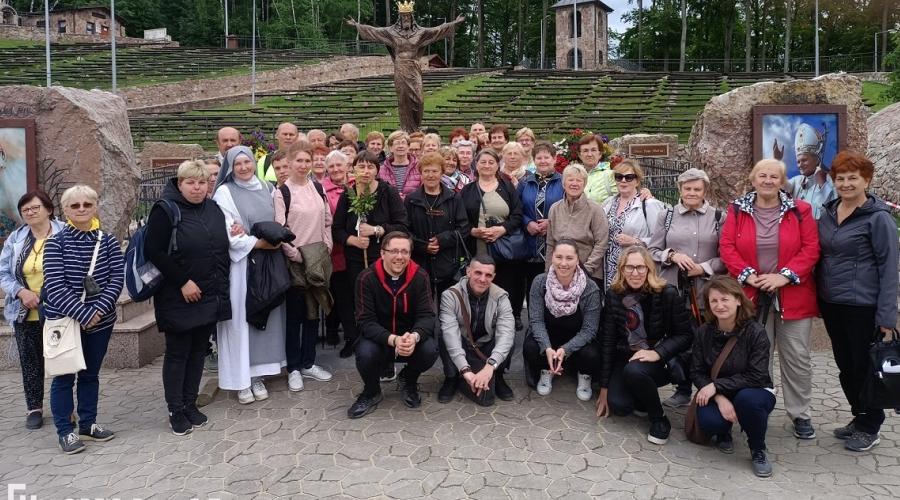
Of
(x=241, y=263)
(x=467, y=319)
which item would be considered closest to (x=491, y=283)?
(x=467, y=319)

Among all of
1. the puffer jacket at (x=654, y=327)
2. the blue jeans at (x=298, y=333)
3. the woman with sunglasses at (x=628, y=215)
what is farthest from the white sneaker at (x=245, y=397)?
the woman with sunglasses at (x=628, y=215)

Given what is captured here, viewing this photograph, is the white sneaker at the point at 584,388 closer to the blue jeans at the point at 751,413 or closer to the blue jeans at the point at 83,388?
the blue jeans at the point at 751,413

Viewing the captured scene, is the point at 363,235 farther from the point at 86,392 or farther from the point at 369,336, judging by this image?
the point at 86,392

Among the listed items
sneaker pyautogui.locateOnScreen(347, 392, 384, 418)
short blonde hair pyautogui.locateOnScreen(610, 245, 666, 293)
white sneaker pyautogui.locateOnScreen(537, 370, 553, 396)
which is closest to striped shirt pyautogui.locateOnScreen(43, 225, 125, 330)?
sneaker pyautogui.locateOnScreen(347, 392, 384, 418)

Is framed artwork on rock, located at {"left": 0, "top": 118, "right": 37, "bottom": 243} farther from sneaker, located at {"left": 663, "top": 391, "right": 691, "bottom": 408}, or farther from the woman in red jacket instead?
the woman in red jacket

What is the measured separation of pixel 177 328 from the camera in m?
4.34

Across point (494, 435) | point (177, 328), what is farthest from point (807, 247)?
point (177, 328)

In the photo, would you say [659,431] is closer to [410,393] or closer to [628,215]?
[628,215]

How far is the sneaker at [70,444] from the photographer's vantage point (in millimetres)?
4273

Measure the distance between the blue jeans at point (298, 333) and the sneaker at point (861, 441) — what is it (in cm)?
393

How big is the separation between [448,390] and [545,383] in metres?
0.76

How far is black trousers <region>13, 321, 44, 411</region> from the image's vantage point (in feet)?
14.7

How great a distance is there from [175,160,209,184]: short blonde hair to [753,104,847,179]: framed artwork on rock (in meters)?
5.11

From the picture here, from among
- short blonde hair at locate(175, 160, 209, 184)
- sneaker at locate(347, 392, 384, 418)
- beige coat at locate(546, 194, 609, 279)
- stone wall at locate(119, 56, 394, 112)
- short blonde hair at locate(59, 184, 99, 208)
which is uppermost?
stone wall at locate(119, 56, 394, 112)
